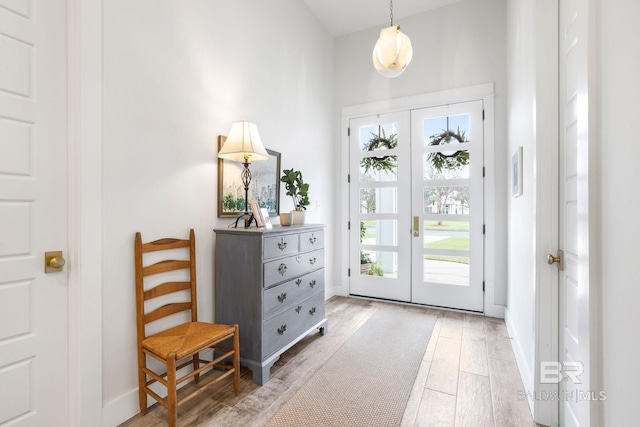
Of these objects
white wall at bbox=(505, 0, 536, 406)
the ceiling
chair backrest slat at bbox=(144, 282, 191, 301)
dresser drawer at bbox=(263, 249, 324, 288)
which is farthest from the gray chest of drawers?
the ceiling

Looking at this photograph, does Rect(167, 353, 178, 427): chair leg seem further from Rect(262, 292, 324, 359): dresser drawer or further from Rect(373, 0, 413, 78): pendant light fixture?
Rect(373, 0, 413, 78): pendant light fixture

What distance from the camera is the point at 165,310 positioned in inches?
75.8

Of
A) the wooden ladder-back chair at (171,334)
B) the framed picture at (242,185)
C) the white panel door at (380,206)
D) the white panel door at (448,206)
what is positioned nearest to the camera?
the wooden ladder-back chair at (171,334)

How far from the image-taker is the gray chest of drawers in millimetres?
2082

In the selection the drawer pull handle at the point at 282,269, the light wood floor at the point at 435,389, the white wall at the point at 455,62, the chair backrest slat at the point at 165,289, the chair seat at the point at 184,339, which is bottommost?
the light wood floor at the point at 435,389

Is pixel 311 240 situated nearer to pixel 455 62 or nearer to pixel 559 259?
pixel 559 259

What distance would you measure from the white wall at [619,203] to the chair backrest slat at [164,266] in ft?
6.89

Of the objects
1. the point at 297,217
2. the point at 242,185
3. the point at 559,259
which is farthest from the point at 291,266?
the point at 559,259

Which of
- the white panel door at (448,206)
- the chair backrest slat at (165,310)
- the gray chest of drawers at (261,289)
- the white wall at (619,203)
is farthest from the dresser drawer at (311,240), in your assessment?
the white wall at (619,203)

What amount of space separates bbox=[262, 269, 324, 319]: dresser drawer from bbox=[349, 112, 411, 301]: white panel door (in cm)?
139

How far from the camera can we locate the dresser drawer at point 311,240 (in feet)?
8.39

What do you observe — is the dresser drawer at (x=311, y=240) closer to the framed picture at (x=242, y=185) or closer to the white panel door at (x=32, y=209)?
the framed picture at (x=242, y=185)

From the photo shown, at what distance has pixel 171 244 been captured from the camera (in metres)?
1.96

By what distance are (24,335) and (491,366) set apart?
2.93 meters
